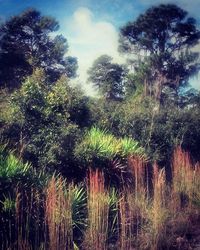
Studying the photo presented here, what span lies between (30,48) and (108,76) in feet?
25.0

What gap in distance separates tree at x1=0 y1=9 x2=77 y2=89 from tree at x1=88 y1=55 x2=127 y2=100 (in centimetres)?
342

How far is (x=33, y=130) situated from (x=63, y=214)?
4994 mm

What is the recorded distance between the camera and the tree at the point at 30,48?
29.0 m

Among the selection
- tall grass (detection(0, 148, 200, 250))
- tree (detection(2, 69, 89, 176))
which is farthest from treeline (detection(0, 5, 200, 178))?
tall grass (detection(0, 148, 200, 250))

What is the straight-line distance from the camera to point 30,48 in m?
30.9

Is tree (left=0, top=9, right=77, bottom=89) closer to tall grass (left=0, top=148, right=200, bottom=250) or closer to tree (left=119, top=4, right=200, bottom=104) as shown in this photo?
tree (left=119, top=4, right=200, bottom=104)

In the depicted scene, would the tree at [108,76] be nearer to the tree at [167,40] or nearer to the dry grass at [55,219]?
the tree at [167,40]

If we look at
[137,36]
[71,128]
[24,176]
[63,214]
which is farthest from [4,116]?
[137,36]

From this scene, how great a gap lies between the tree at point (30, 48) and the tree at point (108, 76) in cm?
342

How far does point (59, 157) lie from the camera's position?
927cm

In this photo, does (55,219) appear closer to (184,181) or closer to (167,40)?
(184,181)

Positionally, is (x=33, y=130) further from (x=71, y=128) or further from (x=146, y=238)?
(x=146, y=238)

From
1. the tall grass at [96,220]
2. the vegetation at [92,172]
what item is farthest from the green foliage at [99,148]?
the tall grass at [96,220]

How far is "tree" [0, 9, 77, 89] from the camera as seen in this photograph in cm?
2905
